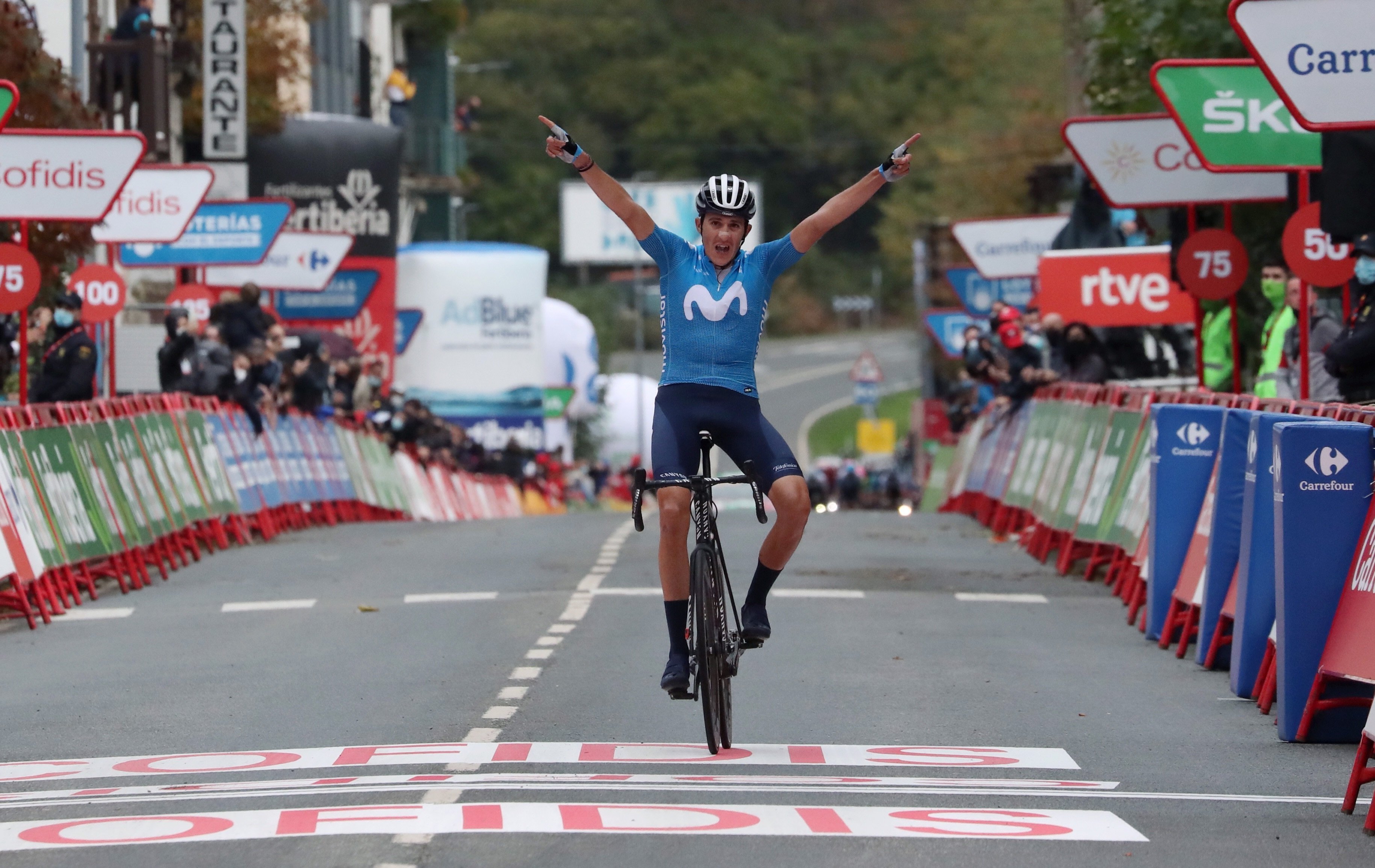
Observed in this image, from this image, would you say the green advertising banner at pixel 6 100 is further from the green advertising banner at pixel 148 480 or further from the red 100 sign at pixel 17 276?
the green advertising banner at pixel 148 480

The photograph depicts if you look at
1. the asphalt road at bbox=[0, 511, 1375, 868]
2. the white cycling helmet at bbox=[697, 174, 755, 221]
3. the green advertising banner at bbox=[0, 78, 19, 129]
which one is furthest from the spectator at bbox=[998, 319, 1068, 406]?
the white cycling helmet at bbox=[697, 174, 755, 221]

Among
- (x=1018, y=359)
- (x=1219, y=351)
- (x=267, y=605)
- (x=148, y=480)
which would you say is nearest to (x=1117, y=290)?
(x=1018, y=359)

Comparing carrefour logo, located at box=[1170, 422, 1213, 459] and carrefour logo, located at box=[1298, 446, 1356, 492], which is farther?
carrefour logo, located at box=[1170, 422, 1213, 459]

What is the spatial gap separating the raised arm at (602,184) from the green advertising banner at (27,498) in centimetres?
719

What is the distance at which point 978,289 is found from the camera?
40.3m

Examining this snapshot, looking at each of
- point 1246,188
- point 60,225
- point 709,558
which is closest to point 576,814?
point 709,558

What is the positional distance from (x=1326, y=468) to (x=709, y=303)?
2659 mm

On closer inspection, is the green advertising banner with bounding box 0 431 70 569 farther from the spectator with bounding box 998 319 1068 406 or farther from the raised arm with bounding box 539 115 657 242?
the spectator with bounding box 998 319 1068 406

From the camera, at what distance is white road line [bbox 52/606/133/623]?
15.7 metres

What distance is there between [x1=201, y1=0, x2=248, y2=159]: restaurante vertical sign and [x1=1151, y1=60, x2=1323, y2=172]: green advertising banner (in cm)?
2436

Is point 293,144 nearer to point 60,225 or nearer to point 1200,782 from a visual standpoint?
point 60,225

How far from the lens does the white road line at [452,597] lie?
1627cm

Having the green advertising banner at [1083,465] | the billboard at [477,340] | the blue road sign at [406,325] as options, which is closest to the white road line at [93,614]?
the green advertising banner at [1083,465]

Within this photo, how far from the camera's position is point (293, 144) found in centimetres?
4634
